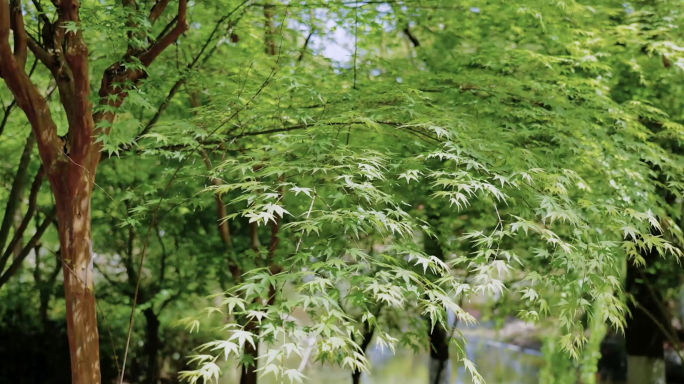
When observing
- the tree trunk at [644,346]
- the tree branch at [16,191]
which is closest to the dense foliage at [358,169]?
the tree branch at [16,191]

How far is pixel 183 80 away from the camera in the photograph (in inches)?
161

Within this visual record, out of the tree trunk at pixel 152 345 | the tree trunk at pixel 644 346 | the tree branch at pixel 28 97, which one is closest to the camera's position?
the tree branch at pixel 28 97

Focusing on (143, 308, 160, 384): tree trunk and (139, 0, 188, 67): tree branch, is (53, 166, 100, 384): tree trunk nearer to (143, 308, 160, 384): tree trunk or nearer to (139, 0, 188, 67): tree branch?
(139, 0, 188, 67): tree branch

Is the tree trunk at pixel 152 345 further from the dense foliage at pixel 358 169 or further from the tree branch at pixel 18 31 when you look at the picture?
the tree branch at pixel 18 31

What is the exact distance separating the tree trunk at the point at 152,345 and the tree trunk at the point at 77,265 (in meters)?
3.34

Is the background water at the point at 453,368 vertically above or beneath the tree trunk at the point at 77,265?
beneath

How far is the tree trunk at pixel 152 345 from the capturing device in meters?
6.68

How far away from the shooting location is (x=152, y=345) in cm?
680

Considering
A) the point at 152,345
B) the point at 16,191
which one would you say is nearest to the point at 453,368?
the point at 152,345

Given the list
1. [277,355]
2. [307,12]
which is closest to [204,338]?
[307,12]

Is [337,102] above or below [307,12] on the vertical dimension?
below

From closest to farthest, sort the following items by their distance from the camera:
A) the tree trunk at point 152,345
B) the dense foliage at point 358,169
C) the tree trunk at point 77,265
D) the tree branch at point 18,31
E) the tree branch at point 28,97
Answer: the dense foliage at point 358,169 → the tree branch at point 28,97 → the tree branch at point 18,31 → the tree trunk at point 77,265 → the tree trunk at point 152,345

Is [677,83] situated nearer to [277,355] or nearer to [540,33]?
[540,33]

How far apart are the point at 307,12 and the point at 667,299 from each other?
604 cm
